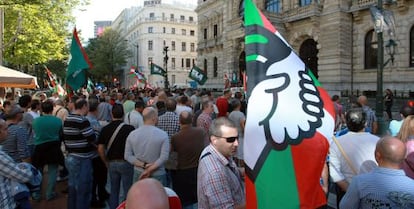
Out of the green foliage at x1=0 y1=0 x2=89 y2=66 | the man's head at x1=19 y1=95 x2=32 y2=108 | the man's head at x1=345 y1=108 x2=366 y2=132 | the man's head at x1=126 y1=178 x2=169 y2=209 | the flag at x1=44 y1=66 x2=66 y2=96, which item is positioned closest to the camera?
the man's head at x1=126 y1=178 x2=169 y2=209

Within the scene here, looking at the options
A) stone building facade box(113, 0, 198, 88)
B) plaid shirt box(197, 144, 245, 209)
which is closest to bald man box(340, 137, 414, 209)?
plaid shirt box(197, 144, 245, 209)

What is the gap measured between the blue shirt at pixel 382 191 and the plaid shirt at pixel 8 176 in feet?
9.69

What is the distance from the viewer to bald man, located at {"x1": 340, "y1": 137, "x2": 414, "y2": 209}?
254 cm

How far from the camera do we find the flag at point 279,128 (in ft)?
8.29

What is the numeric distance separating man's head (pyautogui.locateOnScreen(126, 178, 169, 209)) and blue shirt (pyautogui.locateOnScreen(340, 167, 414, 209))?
1857 millimetres

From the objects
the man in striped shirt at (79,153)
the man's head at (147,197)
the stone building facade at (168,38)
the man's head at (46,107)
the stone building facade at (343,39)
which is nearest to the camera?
the man's head at (147,197)

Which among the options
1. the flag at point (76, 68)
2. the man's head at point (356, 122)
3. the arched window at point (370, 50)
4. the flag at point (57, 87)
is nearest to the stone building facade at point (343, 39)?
the arched window at point (370, 50)

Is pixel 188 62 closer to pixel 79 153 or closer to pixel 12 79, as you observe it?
pixel 12 79

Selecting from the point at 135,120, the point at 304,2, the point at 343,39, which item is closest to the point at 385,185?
A: the point at 135,120

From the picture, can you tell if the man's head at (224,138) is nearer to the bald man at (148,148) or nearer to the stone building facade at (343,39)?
the bald man at (148,148)

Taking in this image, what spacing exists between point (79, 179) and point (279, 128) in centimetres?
365

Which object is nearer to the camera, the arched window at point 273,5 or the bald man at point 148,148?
the bald man at point 148,148

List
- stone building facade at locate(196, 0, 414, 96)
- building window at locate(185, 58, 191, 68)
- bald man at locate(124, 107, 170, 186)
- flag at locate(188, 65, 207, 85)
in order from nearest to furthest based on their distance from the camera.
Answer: bald man at locate(124, 107, 170, 186) → flag at locate(188, 65, 207, 85) → stone building facade at locate(196, 0, 414, 96) → building window at locate(185, 58, 191, 68)

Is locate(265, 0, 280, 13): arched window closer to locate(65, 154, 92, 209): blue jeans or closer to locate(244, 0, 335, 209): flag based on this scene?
locate(65, 154, 92, 209): blue jeans
